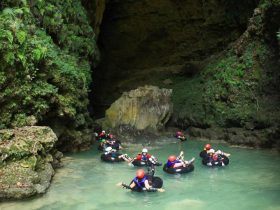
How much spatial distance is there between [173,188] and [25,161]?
502cm

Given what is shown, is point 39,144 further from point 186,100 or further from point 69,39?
point 186,100

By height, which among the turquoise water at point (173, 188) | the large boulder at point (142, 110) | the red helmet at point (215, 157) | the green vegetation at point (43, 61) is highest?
the green vegetation at point (43, 61)

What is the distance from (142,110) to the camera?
79.0ft

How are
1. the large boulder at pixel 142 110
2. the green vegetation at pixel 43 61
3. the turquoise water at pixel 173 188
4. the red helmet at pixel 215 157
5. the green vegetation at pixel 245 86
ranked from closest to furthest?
the turquoise water at pixel 173 188 → the green vegetation at pixel 43 61 → the red helmet at pixel 215 157 → the green vegetation at pixel 245 86 → the large boulder at pixel 142 110

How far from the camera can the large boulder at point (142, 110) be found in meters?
23.8

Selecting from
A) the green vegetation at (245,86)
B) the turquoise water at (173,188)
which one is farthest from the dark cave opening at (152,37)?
the turquoise water at (173,188)

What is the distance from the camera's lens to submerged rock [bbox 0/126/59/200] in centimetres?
1173

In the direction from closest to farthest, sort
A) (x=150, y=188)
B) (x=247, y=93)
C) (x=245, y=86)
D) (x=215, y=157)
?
(x=150, y=188)
(x=215, y=157)
(x=247, y=93)
(x=245, y=86)

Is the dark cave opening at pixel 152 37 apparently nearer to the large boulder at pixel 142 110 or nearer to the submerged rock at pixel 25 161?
the large boulder at pixel 142 110

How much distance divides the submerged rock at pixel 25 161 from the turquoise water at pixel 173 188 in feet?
1.17

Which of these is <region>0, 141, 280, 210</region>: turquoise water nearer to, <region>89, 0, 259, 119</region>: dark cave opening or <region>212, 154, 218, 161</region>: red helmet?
<region>212, 154, 218, 161</region>: red helmet

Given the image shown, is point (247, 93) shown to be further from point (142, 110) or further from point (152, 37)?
point (152, 37)

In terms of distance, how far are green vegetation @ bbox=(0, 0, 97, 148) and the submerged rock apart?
3.64 feet

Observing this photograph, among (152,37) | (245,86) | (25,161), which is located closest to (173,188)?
(25,161)
